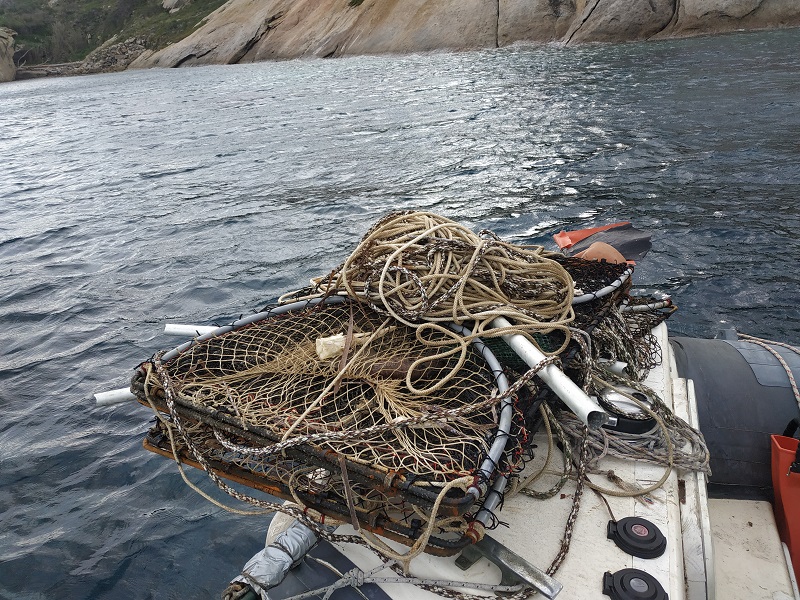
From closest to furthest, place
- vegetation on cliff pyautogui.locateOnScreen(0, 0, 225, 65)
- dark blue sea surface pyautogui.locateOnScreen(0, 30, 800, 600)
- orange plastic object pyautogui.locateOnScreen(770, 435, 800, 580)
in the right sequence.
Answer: orange plastic object pyautogui.locateOnScreen(770, 435, 800, 580), dark blue sea surface pyautogui.locateOnScreen(0, 30, 800, 600), vegetation on cliff pyautogui.locateOnScreen(0, 0, 225, 65)

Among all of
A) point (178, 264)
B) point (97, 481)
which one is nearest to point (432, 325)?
point (97, 481)

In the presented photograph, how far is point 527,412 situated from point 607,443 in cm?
59

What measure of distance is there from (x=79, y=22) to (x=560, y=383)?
13367cm

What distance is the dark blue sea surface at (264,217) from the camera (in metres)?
5.83

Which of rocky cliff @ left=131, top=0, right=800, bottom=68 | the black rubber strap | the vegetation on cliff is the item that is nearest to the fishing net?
the black rubber strap

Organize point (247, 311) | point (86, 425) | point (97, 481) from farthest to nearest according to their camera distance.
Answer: point (247, 311) < point (86, 425) < point (97, 481)

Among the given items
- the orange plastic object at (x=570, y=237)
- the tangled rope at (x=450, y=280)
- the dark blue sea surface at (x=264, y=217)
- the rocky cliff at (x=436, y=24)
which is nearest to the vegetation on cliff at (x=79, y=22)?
the rocky cliff at (x=436, y=24)

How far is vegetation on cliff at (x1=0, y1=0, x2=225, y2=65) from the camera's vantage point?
90.1 meters

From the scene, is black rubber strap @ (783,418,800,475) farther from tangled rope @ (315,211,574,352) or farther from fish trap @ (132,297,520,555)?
fish trap @ (132,297,520,555)

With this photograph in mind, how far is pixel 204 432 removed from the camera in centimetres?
360

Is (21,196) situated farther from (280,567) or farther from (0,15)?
(0,15)

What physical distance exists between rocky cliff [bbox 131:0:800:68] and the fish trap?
37435mm

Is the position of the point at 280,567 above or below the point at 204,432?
below

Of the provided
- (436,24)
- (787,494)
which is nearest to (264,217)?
(787,494)
